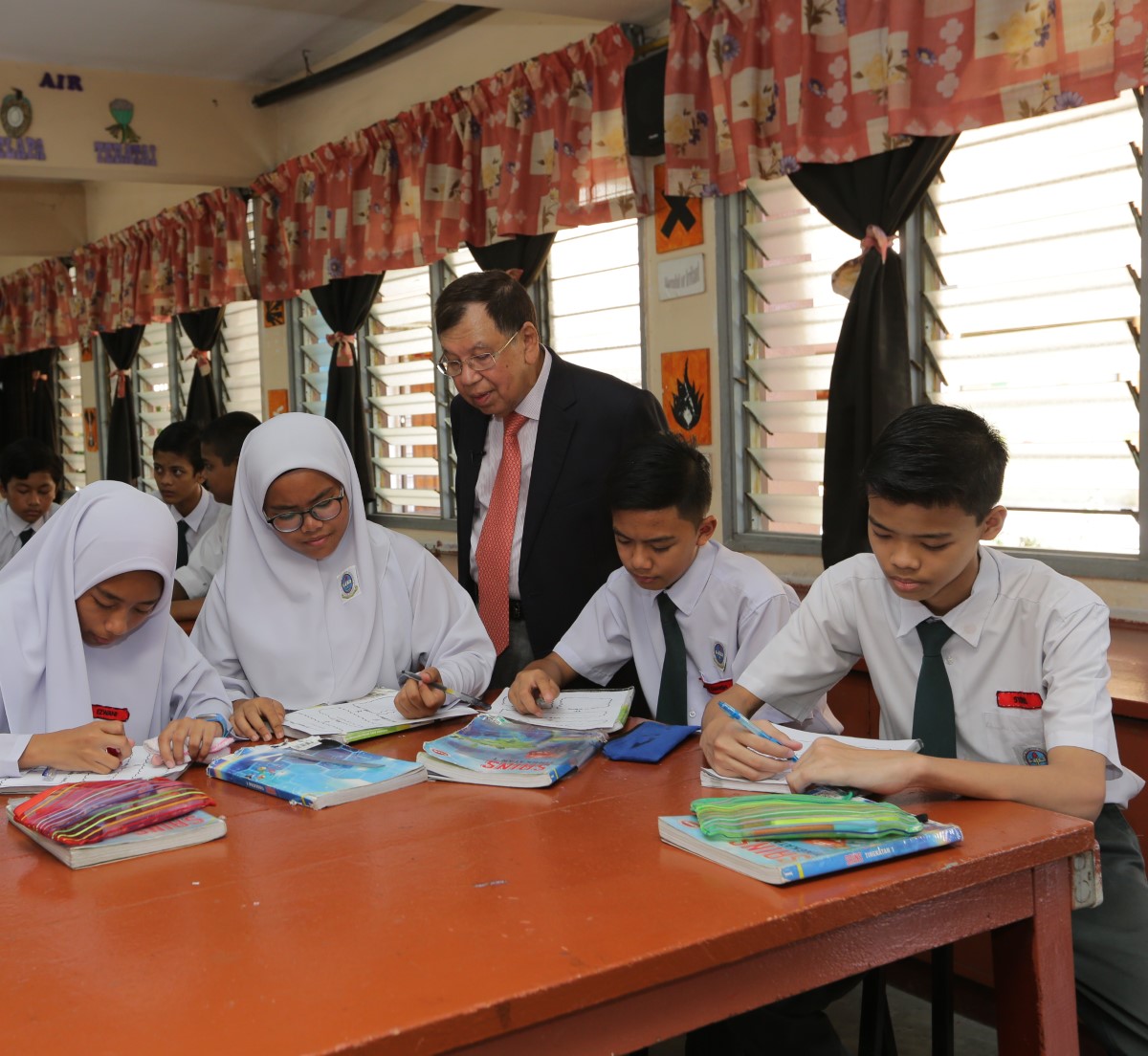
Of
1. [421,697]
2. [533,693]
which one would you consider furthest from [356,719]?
[533,693]

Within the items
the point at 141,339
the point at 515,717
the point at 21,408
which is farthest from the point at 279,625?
the point at 21,408

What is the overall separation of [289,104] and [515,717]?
17.4 ft

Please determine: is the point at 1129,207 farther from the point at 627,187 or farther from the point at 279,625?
the point at 279,625

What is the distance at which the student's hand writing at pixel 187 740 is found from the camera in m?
1.83

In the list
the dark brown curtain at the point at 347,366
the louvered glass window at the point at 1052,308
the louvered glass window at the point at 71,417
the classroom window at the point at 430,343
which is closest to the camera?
the louvered glass window at the point at 1052,308

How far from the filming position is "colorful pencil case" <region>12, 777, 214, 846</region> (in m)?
1.44

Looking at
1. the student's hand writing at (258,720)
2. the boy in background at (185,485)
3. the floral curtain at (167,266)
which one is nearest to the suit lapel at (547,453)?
the student's hand writing at (258,720)

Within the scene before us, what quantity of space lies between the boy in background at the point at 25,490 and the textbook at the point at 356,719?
11.3 ft

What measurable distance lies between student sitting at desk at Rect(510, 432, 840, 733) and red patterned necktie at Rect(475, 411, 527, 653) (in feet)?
1.21

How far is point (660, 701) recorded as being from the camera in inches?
91.6

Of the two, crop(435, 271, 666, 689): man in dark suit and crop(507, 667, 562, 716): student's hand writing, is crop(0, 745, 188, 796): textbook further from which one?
crop(435, 271, 666, 689): man in dark suit

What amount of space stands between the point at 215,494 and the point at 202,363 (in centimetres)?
360

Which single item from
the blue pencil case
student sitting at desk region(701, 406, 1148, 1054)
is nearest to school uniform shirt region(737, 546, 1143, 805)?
student sitting at desk region(701, 406, 1148, 1054)

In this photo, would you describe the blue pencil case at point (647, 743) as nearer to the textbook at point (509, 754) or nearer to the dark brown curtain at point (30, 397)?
the textbook at point (509, 754)
